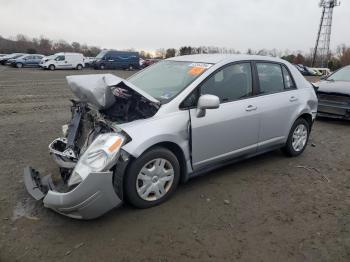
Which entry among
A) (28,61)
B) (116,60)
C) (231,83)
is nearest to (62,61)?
(28,61)

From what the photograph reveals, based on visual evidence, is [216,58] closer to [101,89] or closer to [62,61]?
[101,89]

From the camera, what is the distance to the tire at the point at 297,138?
5617mm

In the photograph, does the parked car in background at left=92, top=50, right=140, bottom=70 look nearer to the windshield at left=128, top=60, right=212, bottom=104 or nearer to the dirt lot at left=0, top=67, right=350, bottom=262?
the dirt lot at left=0, top=67, right=350, bottom=262

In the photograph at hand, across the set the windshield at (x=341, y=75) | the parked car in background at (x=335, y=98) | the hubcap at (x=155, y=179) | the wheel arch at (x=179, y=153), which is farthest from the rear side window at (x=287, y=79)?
the windshield at (x=341, y=75)

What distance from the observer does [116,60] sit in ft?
128

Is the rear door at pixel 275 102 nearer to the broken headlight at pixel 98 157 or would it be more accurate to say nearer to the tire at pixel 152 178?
the tire at pixel 152 178

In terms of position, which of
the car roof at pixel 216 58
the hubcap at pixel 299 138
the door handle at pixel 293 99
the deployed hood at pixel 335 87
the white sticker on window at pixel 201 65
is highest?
the car roof at pixel 216 58

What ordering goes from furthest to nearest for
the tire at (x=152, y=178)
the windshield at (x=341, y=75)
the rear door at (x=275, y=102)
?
the windshield at (x=341, y=75), the rear door at (x=275, y=102), the tire at (x=152, y=178)

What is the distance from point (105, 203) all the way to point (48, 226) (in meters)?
0.69

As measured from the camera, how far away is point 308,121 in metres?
5.91

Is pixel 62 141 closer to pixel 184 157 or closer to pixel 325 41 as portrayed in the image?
pixel 184 157

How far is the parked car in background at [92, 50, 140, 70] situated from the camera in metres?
38.3

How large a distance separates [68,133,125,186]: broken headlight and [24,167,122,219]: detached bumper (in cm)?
10

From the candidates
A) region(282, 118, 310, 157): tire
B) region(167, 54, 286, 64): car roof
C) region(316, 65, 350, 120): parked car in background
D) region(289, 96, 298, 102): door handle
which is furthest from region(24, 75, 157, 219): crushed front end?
region(316, 65, 350, 120): parked car in background
